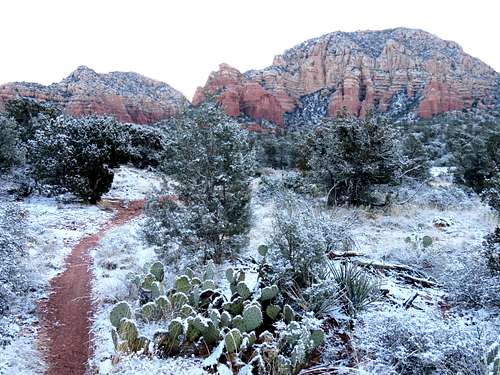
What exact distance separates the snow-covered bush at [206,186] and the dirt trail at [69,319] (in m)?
1.58

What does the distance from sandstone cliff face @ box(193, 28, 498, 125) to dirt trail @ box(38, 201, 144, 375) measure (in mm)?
63442

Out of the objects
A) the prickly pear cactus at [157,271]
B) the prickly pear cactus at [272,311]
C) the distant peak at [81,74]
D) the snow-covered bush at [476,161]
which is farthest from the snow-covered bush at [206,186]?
the distant peak at [81,74]

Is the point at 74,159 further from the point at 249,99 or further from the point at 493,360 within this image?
the point at 249,99

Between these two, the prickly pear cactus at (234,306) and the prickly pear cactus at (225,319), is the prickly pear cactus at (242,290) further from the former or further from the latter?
the prickly pear cactus at (225,319)

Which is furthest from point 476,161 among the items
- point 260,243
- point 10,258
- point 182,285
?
point 10,258

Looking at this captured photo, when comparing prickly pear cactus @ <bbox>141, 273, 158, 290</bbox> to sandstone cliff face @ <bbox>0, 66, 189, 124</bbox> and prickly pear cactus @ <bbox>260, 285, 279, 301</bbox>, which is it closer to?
prickly pear cactus @ <bbox>260, 285, 279, 301</bbox>

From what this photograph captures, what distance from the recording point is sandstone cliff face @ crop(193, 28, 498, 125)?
240ft

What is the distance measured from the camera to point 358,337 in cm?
442

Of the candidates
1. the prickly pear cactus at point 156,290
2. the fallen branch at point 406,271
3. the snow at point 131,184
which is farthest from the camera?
the snow at point 131,184

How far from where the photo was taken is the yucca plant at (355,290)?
4992mm

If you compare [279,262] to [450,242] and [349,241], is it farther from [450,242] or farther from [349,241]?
[450,242]

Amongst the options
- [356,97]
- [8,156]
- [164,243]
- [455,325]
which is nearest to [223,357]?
[455,325]

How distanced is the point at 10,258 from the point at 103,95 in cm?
6552

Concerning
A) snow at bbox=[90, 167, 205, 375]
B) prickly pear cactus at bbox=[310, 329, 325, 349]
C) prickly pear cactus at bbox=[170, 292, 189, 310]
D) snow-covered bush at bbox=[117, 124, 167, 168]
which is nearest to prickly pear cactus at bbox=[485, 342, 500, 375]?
prickly pear cactus at bbox=[310, 329, 325, 349]
